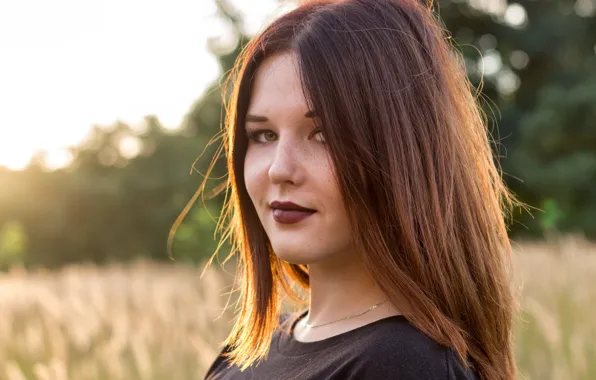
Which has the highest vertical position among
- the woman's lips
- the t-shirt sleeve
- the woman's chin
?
the woman's lips

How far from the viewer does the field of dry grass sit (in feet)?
9.05

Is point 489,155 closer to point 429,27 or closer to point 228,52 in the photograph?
point 429,27

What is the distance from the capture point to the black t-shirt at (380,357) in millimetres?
1250

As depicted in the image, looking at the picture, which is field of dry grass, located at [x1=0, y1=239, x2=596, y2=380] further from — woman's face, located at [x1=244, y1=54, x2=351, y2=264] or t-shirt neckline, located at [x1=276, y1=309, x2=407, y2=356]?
woman's face, located at [x1=244, y1=54, x2=351, y2=264]

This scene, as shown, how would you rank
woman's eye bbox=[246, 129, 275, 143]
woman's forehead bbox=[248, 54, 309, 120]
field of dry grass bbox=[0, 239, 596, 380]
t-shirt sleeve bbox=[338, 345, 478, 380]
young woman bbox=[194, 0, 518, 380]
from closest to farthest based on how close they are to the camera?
t-shirt sleeve bbox=[338, 345, 478, 380], young woman bbox=[194, 0, 518, 380], woman's forehead bbox=[248, 54, 309, 120], woman's eye bbox=[246, 129, 275, 143], field of dry grass bbox=[0, 239, 596, 380]

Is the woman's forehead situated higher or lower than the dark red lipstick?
higher

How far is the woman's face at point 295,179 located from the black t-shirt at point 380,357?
198 millimetres

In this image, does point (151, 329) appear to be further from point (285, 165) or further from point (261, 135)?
point (285, 165)

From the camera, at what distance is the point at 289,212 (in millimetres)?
Result: 1493

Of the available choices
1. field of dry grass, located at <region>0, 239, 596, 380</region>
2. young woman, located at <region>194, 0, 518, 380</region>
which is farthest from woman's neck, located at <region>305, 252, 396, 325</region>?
field of dry grass, located at <region>0, 239, 596, 380</region>

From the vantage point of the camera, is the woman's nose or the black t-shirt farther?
the woman's nose

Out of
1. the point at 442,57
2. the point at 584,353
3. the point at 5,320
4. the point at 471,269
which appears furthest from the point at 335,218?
the point at 5,320

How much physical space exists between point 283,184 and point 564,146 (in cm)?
1620

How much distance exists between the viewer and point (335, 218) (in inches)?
57.2
